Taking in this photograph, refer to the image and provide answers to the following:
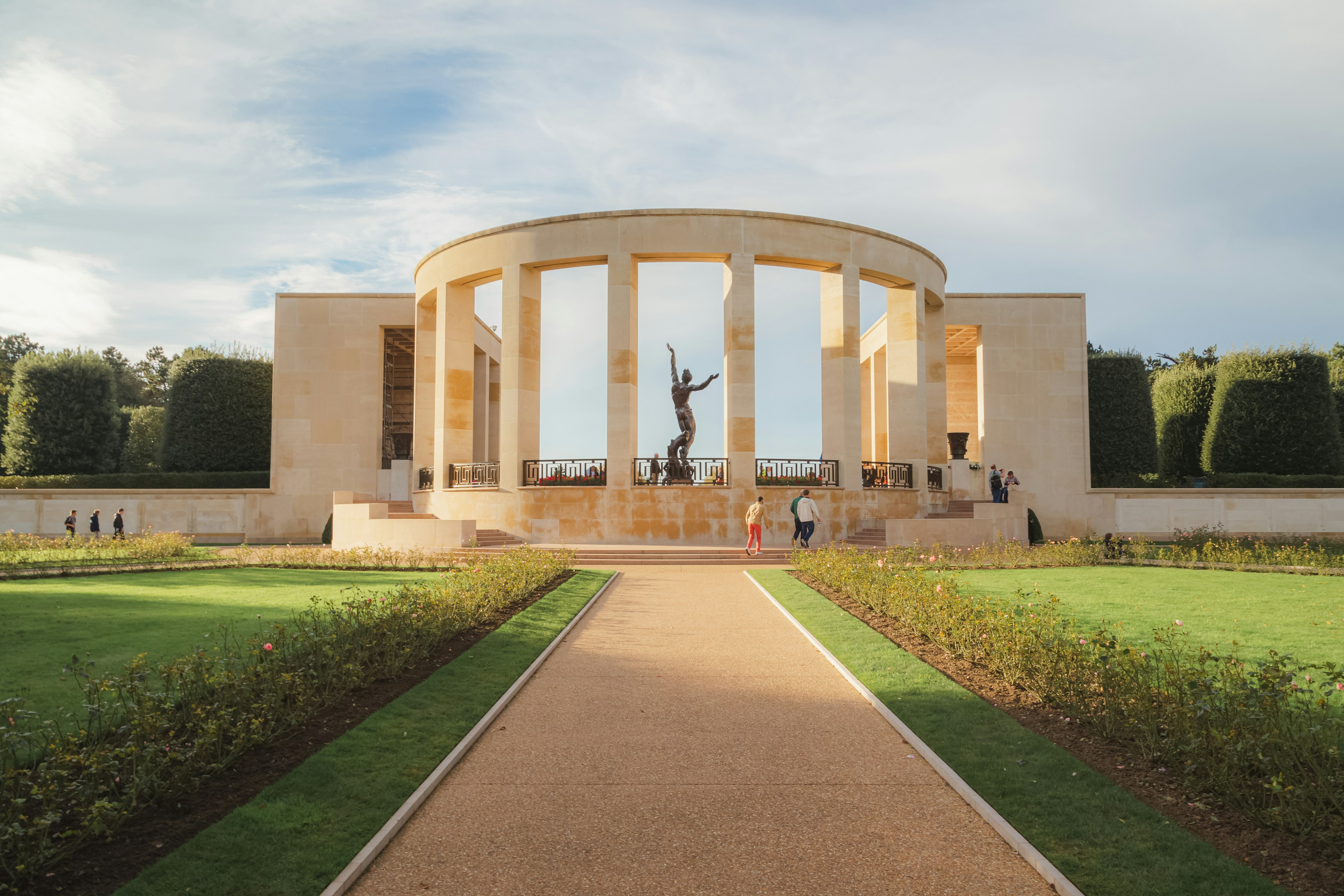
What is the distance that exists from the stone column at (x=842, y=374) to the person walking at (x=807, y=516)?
3077 mm

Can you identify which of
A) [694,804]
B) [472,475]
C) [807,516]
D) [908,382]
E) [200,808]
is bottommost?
[694,804]

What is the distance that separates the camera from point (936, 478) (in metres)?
27.1

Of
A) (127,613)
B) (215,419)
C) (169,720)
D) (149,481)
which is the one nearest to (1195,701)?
(169,720)

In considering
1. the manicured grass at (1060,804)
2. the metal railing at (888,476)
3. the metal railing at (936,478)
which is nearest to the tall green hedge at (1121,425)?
the metal railing at (936,478)

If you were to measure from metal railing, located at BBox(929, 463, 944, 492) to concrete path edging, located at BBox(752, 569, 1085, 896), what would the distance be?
1944 cm

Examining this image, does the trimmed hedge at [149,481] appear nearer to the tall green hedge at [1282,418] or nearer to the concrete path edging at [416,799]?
the concrete path edging at [416,799]

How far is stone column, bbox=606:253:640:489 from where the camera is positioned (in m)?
24.0

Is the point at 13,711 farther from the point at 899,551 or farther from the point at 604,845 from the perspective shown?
the point at 899,551

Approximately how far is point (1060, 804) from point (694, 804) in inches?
91.1

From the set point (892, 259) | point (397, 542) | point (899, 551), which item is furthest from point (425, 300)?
point (899, 551)

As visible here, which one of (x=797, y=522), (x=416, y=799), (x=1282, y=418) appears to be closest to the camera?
(x=416, y=799)

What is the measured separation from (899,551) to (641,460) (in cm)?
995

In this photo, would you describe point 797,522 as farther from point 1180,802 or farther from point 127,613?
point 1180,802

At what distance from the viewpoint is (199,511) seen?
28953 mm
